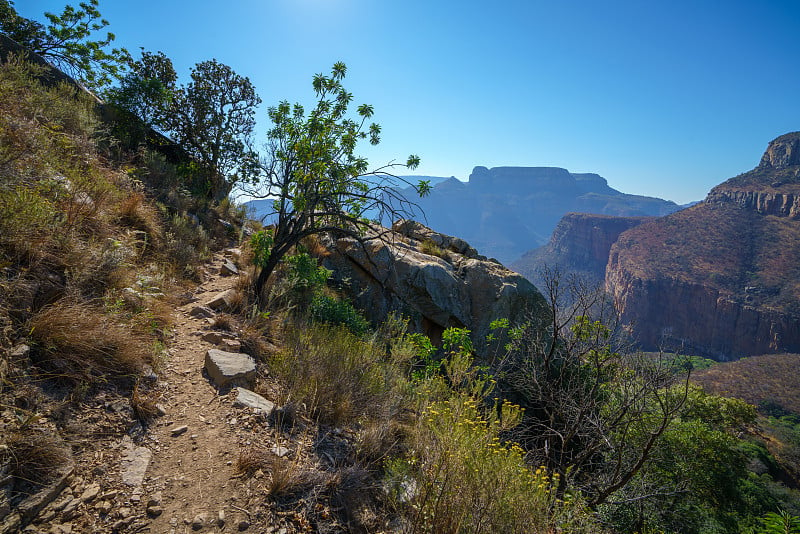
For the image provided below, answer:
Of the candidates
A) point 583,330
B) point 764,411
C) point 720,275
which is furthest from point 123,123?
point 720,275

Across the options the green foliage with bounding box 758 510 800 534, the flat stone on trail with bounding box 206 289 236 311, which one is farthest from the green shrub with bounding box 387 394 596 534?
the flat stone on trail with bounding box 206 289 236 311

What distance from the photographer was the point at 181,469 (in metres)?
2.57

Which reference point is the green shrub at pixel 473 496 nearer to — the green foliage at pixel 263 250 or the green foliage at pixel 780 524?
the green foliage at pixel 780 524

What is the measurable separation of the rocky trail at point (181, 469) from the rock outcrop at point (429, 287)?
551 centimetres

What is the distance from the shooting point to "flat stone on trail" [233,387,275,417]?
333 cm

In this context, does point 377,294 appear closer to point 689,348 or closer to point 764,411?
point 764,411

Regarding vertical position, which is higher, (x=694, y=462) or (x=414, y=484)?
(x=414, y=484)

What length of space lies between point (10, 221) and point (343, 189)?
367cm

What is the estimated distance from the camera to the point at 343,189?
551cm

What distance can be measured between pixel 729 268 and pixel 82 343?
275ft

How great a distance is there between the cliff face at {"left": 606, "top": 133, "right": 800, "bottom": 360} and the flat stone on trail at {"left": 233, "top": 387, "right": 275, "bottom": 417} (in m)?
59.4

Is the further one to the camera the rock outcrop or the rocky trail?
the rock outcrop

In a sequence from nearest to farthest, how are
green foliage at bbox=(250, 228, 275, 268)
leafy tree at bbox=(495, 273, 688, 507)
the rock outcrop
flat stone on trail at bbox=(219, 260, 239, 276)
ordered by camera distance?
leafy tree at bbox=(495, 273, 688, 507) < green foliage at bbox=(250, 228, 275, 268) < flat stone on trail at bbox=(219, 260, 239, 276) < the rock outcrop

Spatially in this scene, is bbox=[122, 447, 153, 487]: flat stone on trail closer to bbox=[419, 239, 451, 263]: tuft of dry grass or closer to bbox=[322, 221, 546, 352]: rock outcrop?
bbox=[322, 221, 546, 352]: rock outcrop
